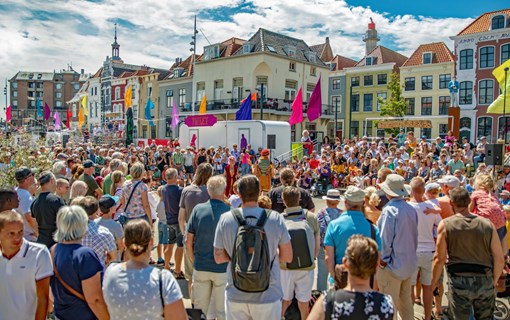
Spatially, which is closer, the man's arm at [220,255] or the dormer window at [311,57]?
the man's arm at [220,255]

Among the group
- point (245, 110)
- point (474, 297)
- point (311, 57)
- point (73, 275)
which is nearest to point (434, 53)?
point (311, 57)

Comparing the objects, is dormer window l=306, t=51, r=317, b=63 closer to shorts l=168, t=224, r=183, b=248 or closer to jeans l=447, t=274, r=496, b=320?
shorts l=168, t=224, r=183, b=248

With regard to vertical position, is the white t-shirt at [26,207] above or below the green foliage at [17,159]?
below

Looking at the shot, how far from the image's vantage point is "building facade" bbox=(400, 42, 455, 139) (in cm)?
3947

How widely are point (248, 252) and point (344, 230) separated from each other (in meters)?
1.18

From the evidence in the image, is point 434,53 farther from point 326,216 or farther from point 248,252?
point 248,252

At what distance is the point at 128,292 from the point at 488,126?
38.7 metres

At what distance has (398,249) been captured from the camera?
4305mm

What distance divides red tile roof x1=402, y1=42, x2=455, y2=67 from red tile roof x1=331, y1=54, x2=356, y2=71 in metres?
8.94

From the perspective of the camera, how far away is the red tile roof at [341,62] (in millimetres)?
48647

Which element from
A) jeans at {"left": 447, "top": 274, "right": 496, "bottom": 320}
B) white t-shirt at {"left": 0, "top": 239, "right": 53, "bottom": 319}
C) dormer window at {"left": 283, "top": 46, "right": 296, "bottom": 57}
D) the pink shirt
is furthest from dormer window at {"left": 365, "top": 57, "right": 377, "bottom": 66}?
white t-shirt at {"left": 0, "top": 239, "right": 53, "bottom": 319}

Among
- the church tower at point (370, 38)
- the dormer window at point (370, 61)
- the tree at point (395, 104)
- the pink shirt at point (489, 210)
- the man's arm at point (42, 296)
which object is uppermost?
the church tower at point (370, 38)

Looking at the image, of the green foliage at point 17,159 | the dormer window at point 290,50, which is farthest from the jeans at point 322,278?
the dormer window at point 290,50

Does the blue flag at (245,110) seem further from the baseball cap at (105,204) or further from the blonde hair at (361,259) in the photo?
the blonde hair at (361,259)
